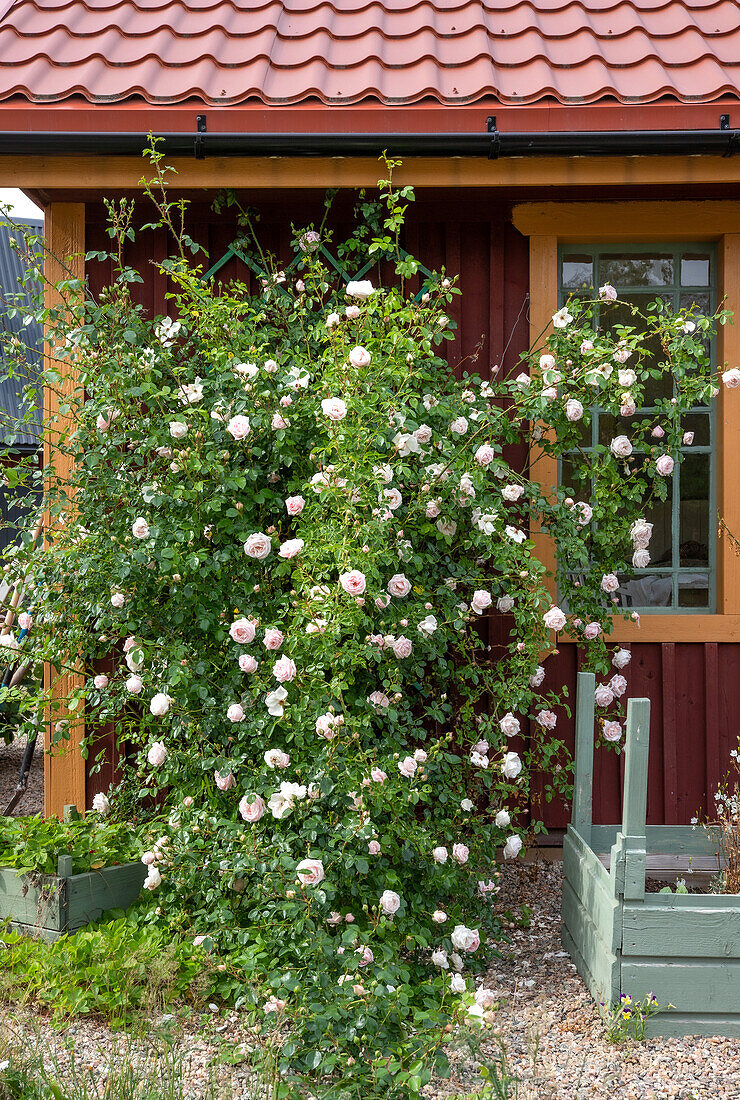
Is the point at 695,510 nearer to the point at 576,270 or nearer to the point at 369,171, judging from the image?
the point at 576,270

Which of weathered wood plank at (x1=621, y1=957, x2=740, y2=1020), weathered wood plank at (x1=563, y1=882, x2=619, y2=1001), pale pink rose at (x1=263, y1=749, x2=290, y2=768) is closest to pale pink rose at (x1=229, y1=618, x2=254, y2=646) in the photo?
pale pink rose at (x1=263, y1=749, x2=290, y2=768)

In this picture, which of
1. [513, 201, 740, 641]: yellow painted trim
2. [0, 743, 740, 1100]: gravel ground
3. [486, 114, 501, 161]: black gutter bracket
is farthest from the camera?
[513, 201, 740, 641]: yellow painted trim

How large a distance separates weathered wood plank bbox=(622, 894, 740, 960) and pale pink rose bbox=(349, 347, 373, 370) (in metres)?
1.85

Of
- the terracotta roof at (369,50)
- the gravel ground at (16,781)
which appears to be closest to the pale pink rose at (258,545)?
the terracotta roof at (369,50)

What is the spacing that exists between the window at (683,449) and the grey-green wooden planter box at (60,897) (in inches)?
101

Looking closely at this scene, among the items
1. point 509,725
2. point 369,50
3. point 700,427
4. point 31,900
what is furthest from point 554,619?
point 369,50

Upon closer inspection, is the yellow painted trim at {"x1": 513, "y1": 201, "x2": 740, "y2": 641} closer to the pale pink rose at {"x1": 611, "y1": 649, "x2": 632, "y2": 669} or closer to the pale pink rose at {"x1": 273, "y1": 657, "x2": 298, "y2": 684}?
the pale pink rose at {"x1": 611, "y1": 649, "x2": 632, "y2": 669}

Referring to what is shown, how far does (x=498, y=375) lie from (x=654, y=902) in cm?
237

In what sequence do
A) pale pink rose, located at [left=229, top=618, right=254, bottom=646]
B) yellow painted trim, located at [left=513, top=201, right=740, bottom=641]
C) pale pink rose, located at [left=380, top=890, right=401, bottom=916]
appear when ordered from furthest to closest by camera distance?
yellow painted trim, located at [left=513, top=201, right=740, bottom=641] < pale pink rose, located at [left=229, top=618, right=254, bottom=646] < pale pink rose, located at [left=380, top=890, right=401, bottom=916]

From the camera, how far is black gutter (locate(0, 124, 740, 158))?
A: 357 centimetres

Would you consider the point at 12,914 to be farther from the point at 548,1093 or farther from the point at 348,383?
the point at 348,383

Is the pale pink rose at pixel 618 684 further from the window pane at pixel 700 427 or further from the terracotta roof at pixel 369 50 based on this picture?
the terracotta roof at pixel 369 50

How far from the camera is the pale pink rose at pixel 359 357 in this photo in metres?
2.90

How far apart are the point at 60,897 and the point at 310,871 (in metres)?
1.19
